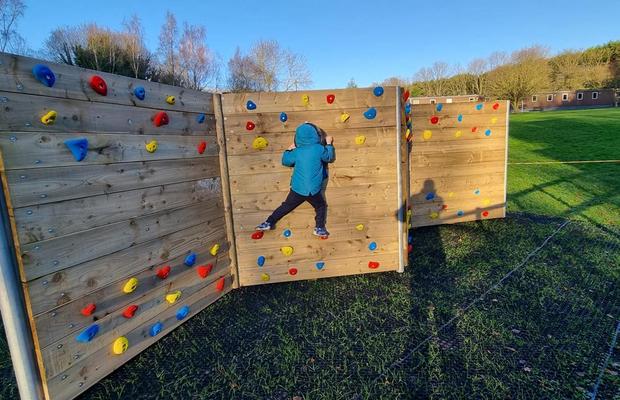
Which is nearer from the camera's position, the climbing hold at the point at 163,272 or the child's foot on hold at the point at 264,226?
the climbing hold at the point at 163,272

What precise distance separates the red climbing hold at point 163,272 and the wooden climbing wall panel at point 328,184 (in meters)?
0.98

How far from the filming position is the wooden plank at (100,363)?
2.30 metres

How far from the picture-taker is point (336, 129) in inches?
155

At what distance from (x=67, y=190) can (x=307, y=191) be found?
213 cm

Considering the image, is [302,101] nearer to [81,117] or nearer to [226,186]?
[226,186]

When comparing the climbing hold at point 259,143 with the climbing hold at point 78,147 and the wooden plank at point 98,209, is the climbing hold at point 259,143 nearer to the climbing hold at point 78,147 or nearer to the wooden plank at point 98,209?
the wooden plank at point 98,209

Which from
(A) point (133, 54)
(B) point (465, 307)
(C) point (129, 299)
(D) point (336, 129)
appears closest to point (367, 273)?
(B) point (465, 307)

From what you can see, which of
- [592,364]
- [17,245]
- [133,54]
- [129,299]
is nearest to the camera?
[17,245]

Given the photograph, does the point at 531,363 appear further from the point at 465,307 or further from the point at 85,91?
the point at 85,91

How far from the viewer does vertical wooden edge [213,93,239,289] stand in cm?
373

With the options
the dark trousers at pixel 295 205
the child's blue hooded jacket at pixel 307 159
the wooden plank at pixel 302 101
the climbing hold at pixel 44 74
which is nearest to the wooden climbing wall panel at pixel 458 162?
the wooden plank at pixel 302 101

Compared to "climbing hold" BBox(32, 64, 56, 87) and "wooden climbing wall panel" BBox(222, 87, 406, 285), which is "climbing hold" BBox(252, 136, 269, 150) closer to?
"wooden climbing wall panel" BBox(222, 87, 406, 285)

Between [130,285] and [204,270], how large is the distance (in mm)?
870

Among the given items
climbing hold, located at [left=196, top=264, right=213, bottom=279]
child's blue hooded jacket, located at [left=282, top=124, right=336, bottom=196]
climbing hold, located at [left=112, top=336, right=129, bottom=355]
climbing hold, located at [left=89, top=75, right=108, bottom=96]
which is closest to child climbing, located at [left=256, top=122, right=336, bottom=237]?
child's blue hooded jacket, located at [left=282, top=124, right=336, bottom=196]
